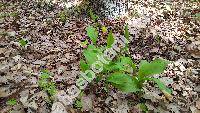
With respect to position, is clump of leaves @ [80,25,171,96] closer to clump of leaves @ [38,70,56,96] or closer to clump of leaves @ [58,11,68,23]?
clump of leaves @ [38,70,56,96]

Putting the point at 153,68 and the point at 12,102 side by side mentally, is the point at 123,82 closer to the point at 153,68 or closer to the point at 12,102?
the point at 153,68

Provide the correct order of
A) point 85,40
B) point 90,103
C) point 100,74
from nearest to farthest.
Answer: point 90,103, point 100,74, point 85,40

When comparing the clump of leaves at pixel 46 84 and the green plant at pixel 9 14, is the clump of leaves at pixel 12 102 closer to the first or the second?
the clump of leaves at pixel 46 84

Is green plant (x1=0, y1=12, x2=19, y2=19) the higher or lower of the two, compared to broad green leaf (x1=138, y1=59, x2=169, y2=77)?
higher

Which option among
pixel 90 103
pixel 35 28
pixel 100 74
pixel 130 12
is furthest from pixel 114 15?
pixel 90 103

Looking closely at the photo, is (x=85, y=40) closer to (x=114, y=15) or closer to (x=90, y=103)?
(x=114, y=15)

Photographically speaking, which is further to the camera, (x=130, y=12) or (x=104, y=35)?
(x=130, y=12)

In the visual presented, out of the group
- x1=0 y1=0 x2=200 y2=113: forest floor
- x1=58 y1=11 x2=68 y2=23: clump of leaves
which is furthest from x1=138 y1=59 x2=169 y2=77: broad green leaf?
x1=58 y1=11 x2=68 y2=23: clump of leaves

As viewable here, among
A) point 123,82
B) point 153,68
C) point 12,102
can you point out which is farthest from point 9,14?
point 153,68
